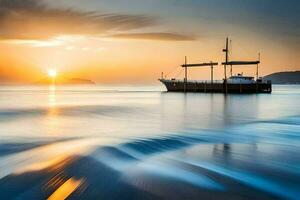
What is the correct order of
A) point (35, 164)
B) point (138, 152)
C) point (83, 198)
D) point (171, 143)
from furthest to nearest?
point (171, 143) → point (138, 152) → point (35, 164) → point (83, 198)

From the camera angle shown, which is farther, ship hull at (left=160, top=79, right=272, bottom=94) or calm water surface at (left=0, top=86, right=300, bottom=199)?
ship hull at (left=160, top=79, right=272, bottom=94)

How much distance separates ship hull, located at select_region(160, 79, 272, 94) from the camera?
118m

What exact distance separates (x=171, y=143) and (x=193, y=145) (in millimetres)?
1444

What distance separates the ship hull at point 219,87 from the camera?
118062 millimetres

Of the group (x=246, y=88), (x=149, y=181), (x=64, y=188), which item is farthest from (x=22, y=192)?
(x=246, y=88)

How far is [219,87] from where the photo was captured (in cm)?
12412

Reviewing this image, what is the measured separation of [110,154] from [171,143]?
4.96 m

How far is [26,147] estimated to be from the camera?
58.5 feet

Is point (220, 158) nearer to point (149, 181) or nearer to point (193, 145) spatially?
point (193, 145)

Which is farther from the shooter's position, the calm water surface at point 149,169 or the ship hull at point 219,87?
the ship hull at point 219,87

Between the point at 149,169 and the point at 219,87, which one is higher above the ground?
the point at 219,87

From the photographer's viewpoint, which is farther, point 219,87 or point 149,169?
point 219,87

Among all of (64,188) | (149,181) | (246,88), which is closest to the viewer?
(64,188)

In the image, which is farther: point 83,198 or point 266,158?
point 266,158
